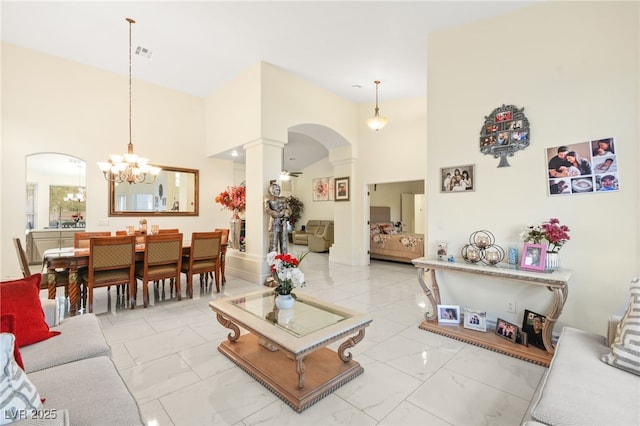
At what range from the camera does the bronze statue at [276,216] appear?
4.85 m

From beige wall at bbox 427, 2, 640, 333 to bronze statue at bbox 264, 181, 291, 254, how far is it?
8.10ft

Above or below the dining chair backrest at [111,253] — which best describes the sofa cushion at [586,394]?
below

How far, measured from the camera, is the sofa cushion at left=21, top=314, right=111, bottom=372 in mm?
1500

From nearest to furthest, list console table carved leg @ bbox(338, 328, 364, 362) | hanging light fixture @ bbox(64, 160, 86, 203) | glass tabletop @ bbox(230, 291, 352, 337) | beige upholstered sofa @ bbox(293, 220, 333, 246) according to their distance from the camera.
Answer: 1. glass tabletop @ bbox(230, 291, 352, 337)
2. console table carved leg @ bbox(338, 328, 364, 362)
3. hanging light fixture @ bbox(64, 160, 86, 203)
4. beige upholstered sofa @ bbox(293, 220, 333, 246)

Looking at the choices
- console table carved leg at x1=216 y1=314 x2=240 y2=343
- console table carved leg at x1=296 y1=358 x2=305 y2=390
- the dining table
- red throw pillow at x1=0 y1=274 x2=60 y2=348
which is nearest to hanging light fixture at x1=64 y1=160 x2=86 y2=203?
the dining table

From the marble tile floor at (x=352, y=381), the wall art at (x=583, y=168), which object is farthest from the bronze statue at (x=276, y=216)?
the wall art at (x=583, y=168)

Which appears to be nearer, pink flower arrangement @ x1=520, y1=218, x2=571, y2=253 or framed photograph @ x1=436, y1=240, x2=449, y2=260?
pink flower arrangement @ x1=520, y1=218, x2=571, y2=253

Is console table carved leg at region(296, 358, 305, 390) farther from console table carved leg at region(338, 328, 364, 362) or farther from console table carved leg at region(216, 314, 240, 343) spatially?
console table carved leg at region(216, 314, 240, 343)

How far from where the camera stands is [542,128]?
9.09ft

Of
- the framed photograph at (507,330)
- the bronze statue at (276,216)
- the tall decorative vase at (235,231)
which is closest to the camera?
the framed photograph at (507,330)

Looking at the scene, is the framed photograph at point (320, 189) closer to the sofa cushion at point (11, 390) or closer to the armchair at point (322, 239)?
the armchair at point (322, 239)

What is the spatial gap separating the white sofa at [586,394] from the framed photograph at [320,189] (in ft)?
29.4

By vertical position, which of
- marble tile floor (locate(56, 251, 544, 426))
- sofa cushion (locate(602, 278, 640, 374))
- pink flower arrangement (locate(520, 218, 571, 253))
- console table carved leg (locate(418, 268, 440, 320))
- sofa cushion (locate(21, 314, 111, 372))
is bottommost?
marble tile floor (locate(56, 251, 544, 426))

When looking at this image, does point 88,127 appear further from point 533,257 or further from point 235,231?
point 533,257
